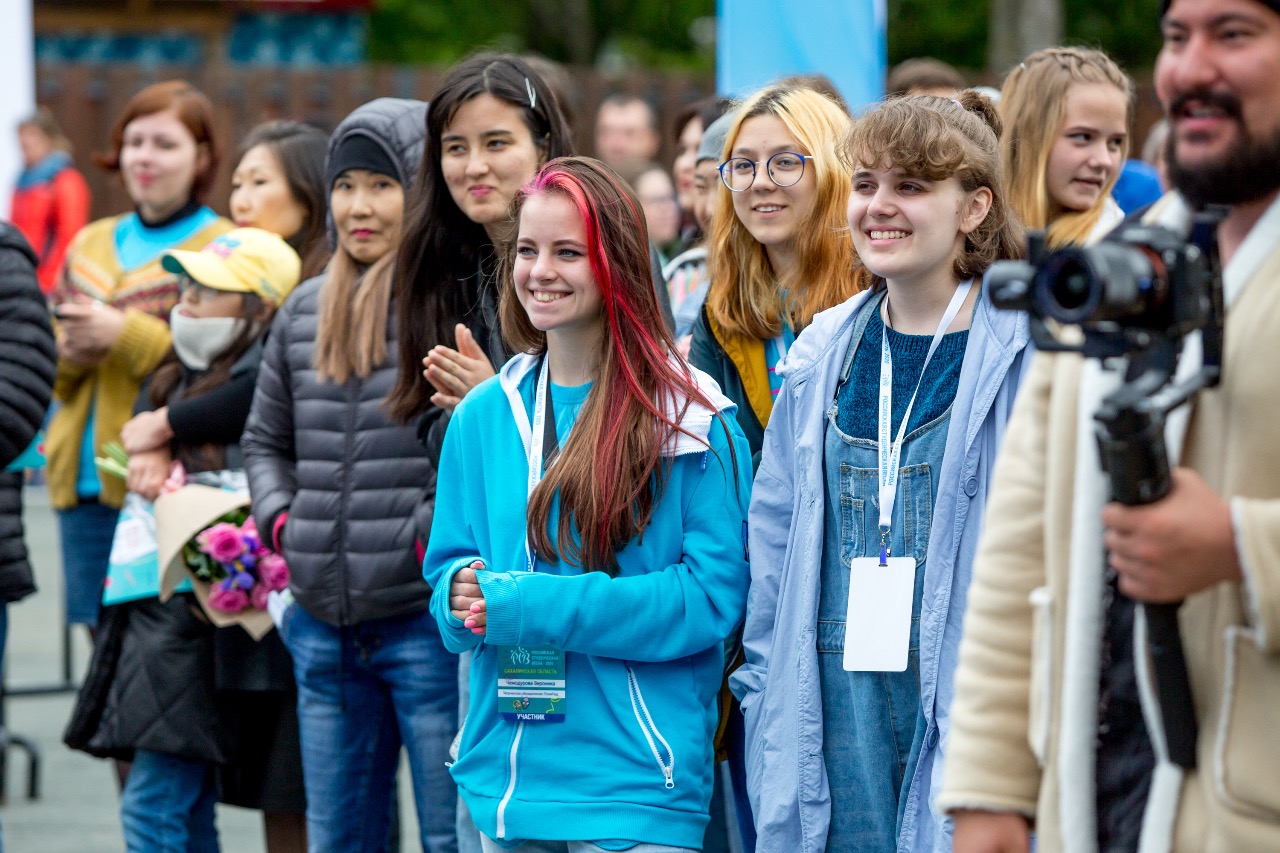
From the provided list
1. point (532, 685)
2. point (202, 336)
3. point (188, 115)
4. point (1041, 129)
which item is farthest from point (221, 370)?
point (1041, 129)

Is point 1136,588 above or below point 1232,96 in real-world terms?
below

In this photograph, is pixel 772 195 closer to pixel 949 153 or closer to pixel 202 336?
pixel 949 153

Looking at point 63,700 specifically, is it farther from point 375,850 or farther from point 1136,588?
point 1136,588

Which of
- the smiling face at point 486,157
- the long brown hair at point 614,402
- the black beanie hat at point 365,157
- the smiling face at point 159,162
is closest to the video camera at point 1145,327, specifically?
the long brown hair at point 614,402

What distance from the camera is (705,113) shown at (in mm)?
6008

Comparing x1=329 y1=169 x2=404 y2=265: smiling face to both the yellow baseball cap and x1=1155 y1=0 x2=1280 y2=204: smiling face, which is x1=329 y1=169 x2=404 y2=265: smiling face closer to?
the yellow baseball cap

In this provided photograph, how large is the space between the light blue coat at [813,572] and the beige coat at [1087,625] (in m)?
0.80

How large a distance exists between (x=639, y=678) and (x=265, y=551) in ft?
5.32

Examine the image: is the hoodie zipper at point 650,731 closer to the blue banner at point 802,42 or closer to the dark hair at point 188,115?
the dark hair at point 188,115

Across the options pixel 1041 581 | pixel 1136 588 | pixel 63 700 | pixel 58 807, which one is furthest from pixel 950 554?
pixel 63 700

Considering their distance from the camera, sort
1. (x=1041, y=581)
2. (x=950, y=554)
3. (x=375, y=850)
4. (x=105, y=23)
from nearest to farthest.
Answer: (x=1041, y=581), (x=950, y=554), (x=375, y=850), (x=105, y=23)

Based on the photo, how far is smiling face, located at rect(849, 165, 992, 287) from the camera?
3244 millimetres

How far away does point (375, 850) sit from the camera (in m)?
4.30

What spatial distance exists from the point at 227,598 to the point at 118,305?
152 centimetres
